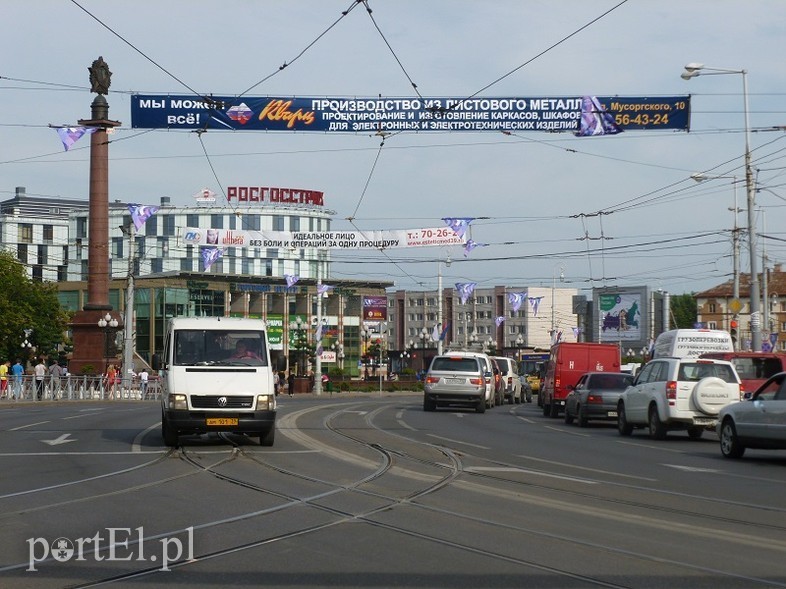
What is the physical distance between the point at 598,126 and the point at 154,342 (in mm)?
82085

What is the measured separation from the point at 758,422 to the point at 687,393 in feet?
18.5

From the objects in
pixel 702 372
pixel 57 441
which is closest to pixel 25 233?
pixel 57 441

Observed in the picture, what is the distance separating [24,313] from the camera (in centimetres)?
8712

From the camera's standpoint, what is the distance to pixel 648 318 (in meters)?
81.7

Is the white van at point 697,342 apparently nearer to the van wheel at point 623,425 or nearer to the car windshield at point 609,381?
the car windshield at point 609,381

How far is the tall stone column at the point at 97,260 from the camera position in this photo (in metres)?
56.9

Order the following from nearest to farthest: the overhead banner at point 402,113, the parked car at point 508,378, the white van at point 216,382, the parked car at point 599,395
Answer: the white van at point 216,382 < the overhead banner at point 402,113 < the parked car at point 599,395 < the parked car at point 508,378

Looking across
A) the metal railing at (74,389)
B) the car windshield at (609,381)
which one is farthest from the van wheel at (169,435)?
the metal railing at (74,389)

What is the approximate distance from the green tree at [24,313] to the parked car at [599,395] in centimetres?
6235

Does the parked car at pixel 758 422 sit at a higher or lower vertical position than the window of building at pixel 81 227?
lower

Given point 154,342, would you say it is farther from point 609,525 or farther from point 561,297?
point 609,525

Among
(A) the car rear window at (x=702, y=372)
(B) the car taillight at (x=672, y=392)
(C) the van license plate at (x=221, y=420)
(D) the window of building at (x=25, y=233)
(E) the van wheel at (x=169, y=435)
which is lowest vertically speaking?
(E) the van wheel at (x=169, y=435)

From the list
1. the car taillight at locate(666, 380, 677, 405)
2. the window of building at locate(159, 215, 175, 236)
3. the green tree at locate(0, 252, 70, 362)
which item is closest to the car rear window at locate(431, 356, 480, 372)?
the car taillight at locate(666, 380, 677, 405)

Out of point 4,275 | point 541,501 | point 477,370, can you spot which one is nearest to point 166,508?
point 541,501
